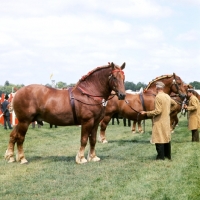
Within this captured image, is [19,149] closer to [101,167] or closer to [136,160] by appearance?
[101,167]

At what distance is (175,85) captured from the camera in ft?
50.1

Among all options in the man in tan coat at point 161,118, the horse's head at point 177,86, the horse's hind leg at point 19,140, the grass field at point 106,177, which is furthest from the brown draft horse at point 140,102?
the horse's hind leg at point 19,140

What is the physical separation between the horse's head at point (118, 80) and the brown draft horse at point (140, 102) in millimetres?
5119

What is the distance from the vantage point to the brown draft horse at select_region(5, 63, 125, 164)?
35.6 ft

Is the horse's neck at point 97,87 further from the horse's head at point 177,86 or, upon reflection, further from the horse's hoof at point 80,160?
the horse's head at point 177,86

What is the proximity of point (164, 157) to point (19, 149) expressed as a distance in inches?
155

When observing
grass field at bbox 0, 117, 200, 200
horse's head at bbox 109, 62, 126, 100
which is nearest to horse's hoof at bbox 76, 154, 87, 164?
grass field at bbox 0, 117, 200, 200

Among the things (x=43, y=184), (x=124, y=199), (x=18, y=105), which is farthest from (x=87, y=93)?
(x=124, y=199)

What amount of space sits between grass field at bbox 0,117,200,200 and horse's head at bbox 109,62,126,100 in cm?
181

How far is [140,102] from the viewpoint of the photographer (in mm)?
16438

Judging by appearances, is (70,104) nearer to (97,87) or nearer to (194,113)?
(97,87)

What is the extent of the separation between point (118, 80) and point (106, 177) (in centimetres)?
275

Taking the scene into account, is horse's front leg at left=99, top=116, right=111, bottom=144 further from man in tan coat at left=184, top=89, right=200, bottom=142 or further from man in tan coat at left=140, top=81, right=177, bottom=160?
man in tan coat at left=140, top=81, right=177, bottom=160

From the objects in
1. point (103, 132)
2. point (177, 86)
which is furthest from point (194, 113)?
point (103, 132)
